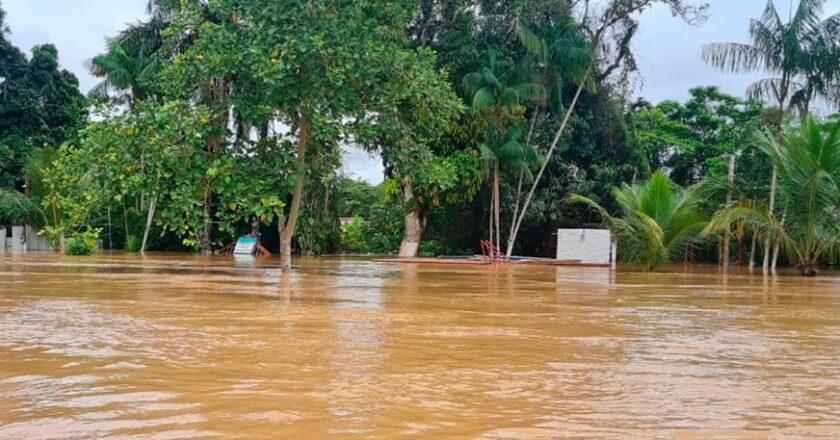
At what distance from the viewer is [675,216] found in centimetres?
1855

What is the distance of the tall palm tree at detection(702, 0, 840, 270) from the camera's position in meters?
20.9

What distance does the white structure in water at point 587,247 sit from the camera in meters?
20.6

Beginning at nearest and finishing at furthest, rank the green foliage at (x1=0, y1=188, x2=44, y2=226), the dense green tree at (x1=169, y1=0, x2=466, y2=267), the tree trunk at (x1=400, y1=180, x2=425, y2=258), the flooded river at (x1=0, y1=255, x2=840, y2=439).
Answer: the flooded river at (x1=0, y1=255, x2=840, y2=439) → the dense green tree at (x1=169, y1=0, x2=466, y2=267) → the tree trunk at (x1=400, y1=180, x2=425, y2=258) → the green foliage at (x1=0, y1=188, x2=44, y2=226)

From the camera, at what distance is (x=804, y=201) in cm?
1650

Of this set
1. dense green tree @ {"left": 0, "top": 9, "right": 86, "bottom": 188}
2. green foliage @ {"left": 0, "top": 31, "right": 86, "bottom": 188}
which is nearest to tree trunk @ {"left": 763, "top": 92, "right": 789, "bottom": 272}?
green foliage @ {"left": 0, "top": 31, "right": 86, "bottom": 188}

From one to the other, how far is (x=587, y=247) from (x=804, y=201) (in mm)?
5928

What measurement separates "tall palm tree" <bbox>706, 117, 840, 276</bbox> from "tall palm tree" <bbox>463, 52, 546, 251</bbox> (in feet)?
23.1

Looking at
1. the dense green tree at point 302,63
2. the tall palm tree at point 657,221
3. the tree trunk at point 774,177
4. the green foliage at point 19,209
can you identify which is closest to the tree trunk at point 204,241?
the green foliage at point 19,209

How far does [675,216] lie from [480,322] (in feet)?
42.0

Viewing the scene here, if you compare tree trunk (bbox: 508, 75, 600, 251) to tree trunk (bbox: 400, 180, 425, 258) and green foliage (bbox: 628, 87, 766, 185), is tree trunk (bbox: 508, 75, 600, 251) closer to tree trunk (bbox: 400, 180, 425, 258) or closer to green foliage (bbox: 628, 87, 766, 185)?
tree trunk (bbox: 400, 180, 425, 258)

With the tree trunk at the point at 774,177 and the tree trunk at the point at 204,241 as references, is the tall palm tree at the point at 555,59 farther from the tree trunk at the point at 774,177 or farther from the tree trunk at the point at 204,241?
the tree trunk at the point at 204,241

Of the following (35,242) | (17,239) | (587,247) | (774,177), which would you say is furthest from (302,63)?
(35,242)

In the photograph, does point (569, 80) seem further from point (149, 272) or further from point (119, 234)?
point (119, 234)

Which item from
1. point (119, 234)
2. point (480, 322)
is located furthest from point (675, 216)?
point (119, 234)
